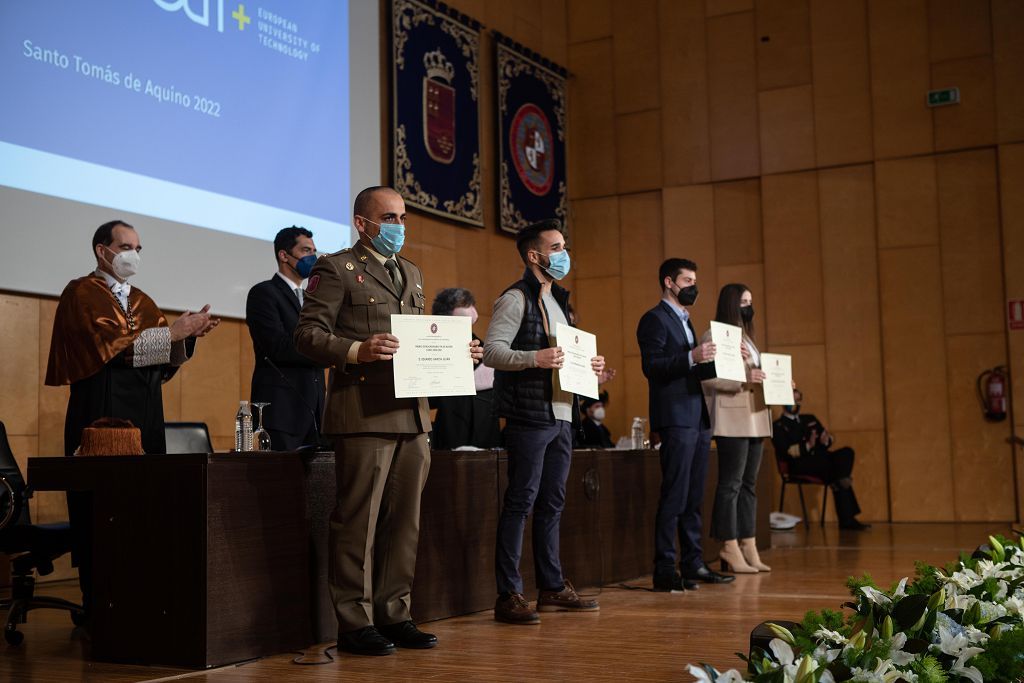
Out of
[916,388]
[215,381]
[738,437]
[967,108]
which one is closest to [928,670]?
[738,437]

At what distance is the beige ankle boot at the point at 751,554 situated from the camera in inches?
223

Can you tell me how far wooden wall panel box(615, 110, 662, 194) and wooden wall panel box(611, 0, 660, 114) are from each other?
10 centimetres

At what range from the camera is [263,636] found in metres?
3.42

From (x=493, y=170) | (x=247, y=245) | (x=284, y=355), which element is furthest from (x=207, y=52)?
(x=493, y=170)

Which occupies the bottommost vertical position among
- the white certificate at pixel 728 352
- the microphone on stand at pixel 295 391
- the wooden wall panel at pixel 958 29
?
the microphone on stand at pixel 295 391

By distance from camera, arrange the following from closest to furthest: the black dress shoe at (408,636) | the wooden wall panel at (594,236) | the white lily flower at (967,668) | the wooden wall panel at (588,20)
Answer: the white lily flower at (967,668) → the black dress shoe at (408,636) → the wooden wall panel at (594,236) → the wooden wall panel at (588,20)

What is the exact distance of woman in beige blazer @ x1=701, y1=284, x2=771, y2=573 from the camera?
548cm

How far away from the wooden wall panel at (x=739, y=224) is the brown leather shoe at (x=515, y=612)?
6569 millimetres

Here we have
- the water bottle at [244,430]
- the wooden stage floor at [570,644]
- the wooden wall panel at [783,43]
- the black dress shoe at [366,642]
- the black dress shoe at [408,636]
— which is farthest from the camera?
the wooden wall panel at [783,43]

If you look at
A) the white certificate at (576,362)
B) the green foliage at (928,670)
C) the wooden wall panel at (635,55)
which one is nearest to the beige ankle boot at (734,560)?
the white certificate at (576,362)

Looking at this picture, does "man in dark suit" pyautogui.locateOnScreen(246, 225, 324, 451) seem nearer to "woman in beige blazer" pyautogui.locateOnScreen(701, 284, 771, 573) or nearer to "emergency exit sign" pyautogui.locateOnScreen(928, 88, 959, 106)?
"woman in beige blazer" pyautogui.locateOnScreen(701, 284, 771, 573)

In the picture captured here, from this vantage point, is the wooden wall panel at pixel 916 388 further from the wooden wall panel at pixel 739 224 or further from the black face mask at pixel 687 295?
the black face mask at pixel 687 295

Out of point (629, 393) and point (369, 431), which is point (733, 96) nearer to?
point (629, 393)

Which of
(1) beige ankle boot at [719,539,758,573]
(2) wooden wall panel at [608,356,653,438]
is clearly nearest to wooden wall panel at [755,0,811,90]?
(2) wooden wall panel at [608,356,653,438]
